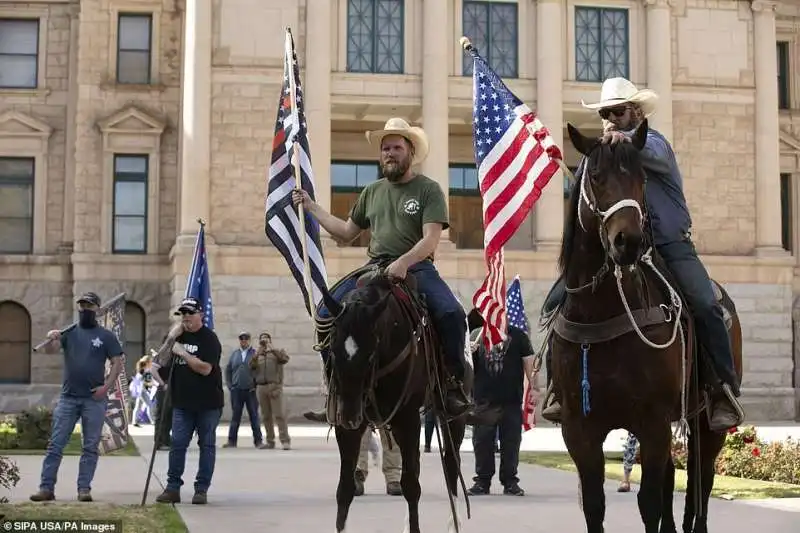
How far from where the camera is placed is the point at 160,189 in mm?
43281

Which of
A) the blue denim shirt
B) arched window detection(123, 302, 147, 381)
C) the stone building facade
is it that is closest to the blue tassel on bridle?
the blue denim shirt

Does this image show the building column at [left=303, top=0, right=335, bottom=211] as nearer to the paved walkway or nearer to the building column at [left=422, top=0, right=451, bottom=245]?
the building column at [left=422, top=0, right=451, bottom=245]

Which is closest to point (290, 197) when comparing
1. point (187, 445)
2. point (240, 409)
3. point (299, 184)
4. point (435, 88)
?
point (299, 184)

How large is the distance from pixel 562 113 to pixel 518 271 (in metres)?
5.51

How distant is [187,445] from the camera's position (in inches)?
589

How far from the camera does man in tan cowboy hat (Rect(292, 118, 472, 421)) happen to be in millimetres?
10070

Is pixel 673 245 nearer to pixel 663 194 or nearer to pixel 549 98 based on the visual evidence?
pixel 663 194

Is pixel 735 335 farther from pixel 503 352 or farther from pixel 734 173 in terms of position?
pixel 734 173

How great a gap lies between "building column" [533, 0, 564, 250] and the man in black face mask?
2688 centimetres

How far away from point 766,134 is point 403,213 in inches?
1393

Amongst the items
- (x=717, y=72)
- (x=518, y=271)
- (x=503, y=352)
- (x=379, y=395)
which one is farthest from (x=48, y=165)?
(x=379, y=395)

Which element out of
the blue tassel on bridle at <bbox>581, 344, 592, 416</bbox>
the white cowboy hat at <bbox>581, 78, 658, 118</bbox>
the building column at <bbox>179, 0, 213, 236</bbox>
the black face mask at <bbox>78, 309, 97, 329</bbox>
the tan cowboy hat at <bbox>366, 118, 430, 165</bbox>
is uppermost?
the building column at <bbox>179, 0, 213, 236</bbox>

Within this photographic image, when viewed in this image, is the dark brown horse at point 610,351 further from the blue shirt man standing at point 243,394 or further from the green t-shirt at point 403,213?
the blue shirt man standing at point 243,394

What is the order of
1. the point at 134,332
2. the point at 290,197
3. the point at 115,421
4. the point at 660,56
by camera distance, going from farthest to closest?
the point at 134,332 → the point at 660,56 → the point at 115,421 → the point at 290,197
